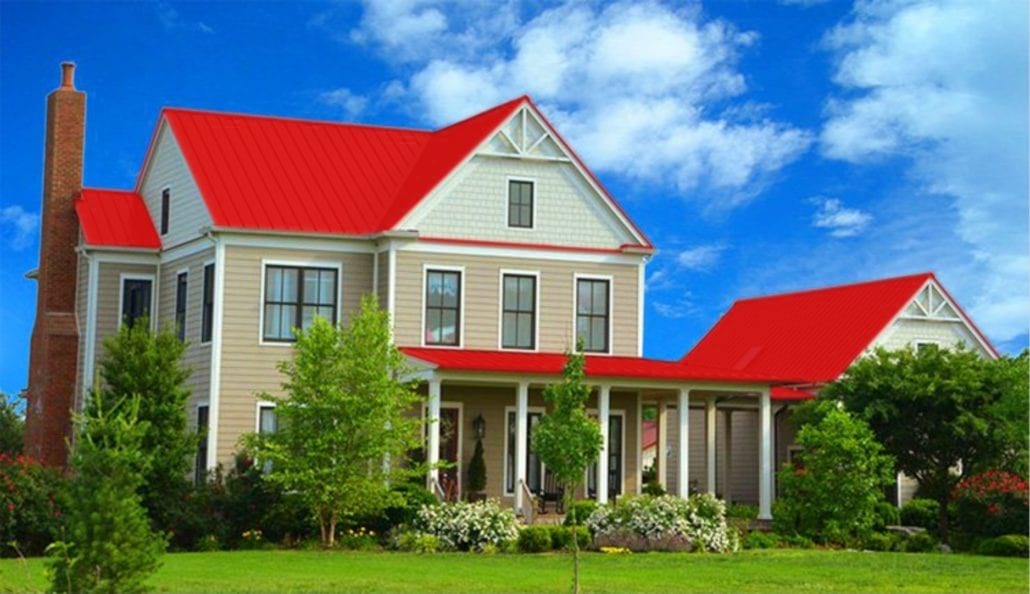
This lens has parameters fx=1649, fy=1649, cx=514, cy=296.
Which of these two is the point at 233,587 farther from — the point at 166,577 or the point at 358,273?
the point at 358,273

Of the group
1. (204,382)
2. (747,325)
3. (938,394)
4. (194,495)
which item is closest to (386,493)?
(194,495)

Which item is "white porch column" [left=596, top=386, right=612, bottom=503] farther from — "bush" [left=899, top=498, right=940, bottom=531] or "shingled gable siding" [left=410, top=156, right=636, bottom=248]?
"bush" [left=899, top=498, right=940, bottom=531]

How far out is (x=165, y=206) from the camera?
4316cm

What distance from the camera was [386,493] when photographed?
112 feet

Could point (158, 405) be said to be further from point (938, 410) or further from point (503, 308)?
point (938, 410)

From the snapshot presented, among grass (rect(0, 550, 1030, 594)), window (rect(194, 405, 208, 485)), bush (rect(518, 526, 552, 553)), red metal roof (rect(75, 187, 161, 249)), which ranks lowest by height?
grass (rect(0, 550, 1030, 594))

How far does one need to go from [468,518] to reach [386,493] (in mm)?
1884

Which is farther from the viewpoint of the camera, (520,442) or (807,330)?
(807,330)

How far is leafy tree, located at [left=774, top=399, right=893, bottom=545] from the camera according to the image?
122ft

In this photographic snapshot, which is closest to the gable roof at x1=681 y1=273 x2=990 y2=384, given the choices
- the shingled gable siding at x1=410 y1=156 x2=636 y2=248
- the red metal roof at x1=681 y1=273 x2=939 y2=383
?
the red metal roof at x1=681 y1=273 x2=939 y2=383

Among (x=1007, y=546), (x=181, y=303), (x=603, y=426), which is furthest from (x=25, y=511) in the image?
(x=1007, y=546)

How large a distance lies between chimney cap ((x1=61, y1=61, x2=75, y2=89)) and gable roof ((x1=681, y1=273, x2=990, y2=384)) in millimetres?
20223

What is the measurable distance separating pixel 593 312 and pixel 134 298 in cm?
1193

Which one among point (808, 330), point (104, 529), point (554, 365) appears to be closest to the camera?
point (104, 529)
